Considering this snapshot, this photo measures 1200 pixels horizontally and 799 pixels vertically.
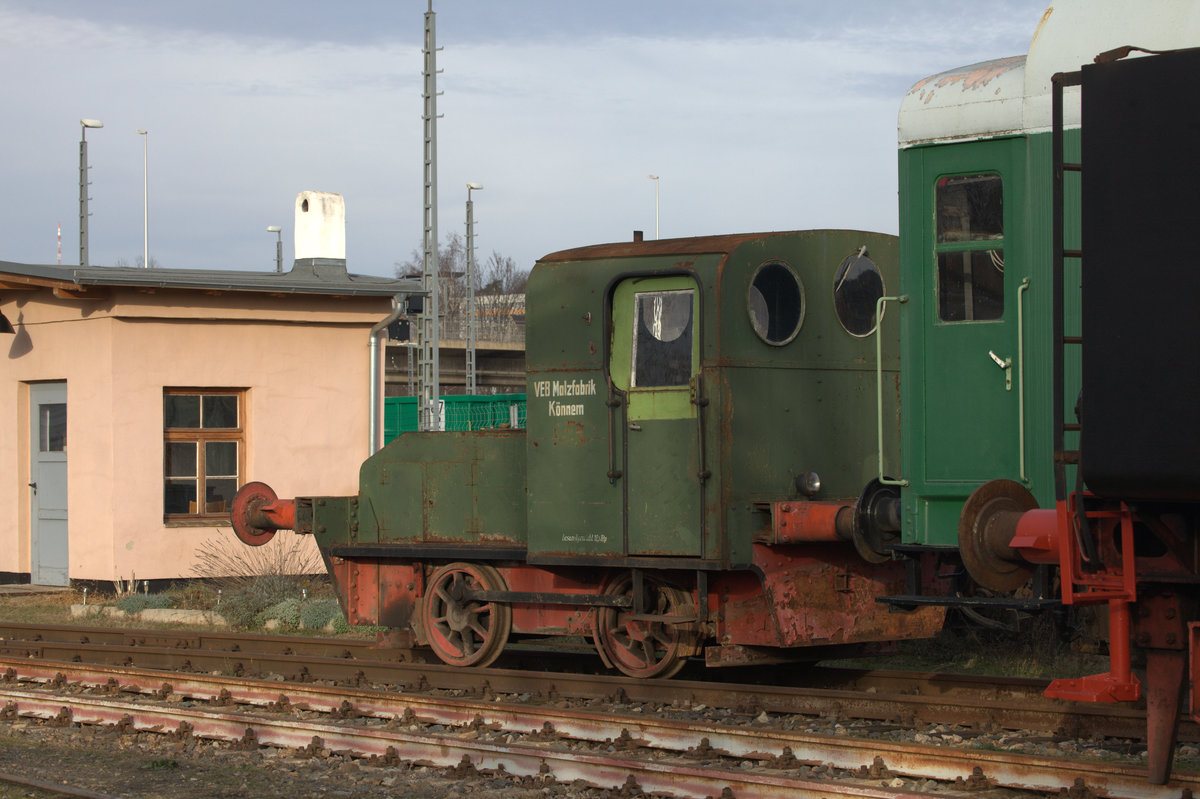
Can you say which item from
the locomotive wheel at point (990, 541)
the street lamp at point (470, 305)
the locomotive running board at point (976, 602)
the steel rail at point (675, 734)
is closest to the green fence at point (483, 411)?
the street lamp at point (470, 305)

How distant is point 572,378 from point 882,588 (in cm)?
254

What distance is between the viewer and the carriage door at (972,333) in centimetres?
724

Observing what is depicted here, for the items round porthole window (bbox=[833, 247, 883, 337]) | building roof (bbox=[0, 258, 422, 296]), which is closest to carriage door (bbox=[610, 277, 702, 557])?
round porthole window (bbox=[833, 247, 883, 337])

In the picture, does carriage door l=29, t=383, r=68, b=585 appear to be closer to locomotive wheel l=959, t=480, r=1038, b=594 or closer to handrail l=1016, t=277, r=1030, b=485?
handrail l=1016, t=277, r=1030, b=485

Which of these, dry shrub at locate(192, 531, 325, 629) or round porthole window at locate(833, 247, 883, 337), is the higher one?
round porthole window at locate(833, 247, 883, 337)

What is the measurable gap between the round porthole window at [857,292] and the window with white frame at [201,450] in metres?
10.2

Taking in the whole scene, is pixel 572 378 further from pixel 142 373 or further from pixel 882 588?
pixel 142 373

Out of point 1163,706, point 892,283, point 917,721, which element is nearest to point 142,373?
point 892,283

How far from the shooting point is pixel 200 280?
1742 centimetres

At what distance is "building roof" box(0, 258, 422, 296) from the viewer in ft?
55.8

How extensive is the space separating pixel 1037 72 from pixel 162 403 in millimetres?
12878

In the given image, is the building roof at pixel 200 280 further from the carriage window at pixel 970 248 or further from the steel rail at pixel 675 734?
the carriage window at pixel 970 248

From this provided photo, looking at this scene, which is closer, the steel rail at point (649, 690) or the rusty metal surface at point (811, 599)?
the steel rail at point (649, 690)

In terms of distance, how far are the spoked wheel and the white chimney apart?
1093 centimetres
